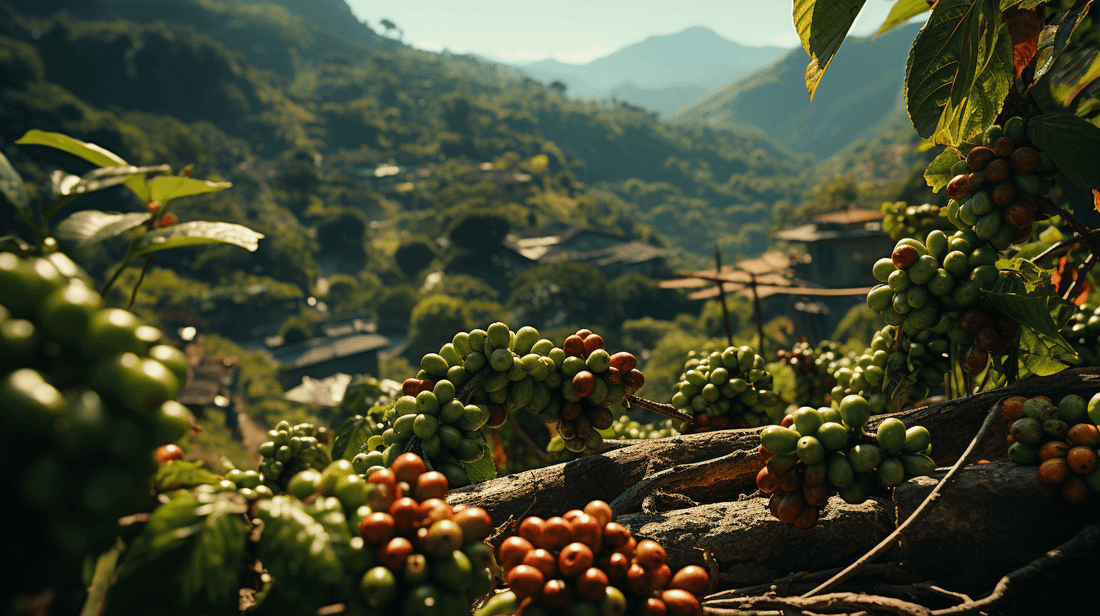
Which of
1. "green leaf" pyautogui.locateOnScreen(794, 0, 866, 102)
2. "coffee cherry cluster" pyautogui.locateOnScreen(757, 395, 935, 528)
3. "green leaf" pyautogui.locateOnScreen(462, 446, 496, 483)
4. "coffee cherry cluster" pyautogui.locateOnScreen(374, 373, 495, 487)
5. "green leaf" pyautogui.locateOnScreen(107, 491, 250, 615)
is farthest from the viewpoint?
"green leaf" pyautogui.locateOnScreen(462, 446, 496, 483)

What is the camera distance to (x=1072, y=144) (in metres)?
2.01

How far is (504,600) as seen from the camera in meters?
1.29

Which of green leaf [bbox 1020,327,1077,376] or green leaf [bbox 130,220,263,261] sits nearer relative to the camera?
green leaf [bbox 130,220,263,261]

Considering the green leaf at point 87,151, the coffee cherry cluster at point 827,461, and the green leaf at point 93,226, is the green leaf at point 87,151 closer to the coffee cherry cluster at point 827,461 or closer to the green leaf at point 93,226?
the green leaf at point 93,226

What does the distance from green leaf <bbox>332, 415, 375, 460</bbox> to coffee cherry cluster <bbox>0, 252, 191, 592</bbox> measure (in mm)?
1567

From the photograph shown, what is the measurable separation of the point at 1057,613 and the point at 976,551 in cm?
23

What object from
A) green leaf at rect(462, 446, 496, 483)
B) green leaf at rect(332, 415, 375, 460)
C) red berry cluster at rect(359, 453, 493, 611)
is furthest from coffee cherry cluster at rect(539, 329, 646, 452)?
red berry cluster at rect(359, 453, 493, 611)

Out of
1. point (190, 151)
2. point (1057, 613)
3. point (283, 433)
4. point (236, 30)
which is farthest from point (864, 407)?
point (236, 30)

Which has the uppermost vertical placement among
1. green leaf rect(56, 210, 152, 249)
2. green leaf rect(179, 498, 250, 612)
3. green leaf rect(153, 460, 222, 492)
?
green leaf rect(56, 210, 152, 249)

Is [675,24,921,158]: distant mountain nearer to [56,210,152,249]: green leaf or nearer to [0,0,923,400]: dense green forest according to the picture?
[0,0,923,400]: dense green forest

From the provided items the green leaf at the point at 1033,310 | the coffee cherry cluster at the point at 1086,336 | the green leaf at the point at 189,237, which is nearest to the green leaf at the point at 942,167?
the green leaf at the point at 1033,310

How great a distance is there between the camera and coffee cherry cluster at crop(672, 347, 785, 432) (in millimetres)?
2791

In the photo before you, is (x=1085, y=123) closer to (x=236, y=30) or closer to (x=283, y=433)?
(x=283, y=433)

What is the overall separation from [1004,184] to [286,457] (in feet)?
10.1
